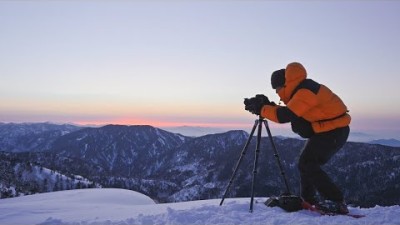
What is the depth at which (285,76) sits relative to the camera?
7219 mm

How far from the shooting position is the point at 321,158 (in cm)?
737

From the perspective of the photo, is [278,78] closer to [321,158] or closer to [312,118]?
[312,118]

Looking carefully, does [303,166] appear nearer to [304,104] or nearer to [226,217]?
[304,104]

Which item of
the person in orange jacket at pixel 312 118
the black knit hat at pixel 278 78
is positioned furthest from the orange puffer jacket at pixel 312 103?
the black knit hat at pixel 278 78

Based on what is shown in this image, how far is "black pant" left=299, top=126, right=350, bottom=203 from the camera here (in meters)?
7.26

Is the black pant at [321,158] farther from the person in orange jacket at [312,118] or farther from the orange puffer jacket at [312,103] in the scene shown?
the orange puffer jacket at [312,103]

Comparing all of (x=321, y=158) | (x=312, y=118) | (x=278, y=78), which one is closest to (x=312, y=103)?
(x=312, y=118)

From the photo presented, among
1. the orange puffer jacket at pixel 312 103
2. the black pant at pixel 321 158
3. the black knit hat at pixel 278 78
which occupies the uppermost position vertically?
the black knit hat at pixel 278 78

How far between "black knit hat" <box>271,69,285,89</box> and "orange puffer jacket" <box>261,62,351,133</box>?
0.14 m

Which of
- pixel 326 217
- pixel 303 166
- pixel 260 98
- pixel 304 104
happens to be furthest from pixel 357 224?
pixel 260 98

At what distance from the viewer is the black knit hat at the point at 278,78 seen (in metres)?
7.40

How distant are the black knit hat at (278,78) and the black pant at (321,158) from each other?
125 centimetres

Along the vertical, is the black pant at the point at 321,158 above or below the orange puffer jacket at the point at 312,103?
below

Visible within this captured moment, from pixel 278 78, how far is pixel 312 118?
1.03 meters
